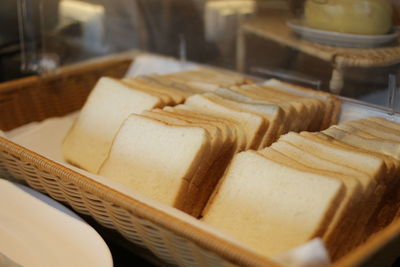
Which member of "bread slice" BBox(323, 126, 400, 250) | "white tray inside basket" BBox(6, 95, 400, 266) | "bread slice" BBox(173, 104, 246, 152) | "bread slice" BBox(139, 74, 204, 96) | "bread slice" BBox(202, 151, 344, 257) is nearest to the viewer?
"white tray inside basket" BBox(6, 95, 400, 266)

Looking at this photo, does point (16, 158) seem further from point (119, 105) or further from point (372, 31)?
point (372, 31)

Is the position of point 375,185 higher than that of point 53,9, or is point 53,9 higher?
point 53,9

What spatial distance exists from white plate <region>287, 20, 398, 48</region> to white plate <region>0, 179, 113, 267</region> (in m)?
0.86

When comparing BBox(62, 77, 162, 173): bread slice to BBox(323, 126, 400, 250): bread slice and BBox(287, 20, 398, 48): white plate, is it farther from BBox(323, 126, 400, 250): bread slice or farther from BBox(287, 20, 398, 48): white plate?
BBox(323, 126, 400, 250): bread slice

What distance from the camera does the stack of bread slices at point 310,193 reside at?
924 mm

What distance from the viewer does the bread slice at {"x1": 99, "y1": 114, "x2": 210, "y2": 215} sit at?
111 cm

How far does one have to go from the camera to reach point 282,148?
44.0 inches

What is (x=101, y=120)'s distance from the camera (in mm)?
1466

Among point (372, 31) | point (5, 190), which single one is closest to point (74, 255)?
point (5, 190)

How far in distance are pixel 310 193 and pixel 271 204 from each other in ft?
0.28

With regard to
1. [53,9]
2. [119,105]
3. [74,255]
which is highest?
[53,9]

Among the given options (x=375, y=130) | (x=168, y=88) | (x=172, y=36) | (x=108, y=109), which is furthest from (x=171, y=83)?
(x=375, y=130)

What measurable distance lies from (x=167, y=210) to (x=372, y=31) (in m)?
0.79

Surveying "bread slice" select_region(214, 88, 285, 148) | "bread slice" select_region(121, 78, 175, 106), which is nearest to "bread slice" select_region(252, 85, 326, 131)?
"bread slice" select_region(214, 88, 285, 148)
